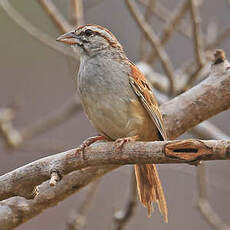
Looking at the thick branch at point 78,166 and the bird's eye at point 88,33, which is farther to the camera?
the bird's eye at point 88,33

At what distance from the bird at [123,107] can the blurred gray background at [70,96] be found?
283 centimetres

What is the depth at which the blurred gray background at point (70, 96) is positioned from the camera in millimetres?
7570

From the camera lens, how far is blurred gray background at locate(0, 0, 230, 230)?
757 cm

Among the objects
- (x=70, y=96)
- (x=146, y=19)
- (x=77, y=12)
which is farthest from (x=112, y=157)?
(x=70, y=96)

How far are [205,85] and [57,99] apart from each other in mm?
4909

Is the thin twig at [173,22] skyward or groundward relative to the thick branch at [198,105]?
skyward

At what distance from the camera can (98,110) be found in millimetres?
3912

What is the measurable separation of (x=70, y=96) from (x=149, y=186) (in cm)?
486

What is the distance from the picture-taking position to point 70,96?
28.8 feet

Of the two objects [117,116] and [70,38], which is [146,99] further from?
[70,38]

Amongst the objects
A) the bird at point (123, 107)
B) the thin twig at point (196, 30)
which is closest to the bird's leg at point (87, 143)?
the bird at point (123, 107)

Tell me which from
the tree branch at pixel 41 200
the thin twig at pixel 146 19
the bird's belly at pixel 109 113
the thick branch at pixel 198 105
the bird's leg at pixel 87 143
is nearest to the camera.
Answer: the bird's leg at pixel 87 143

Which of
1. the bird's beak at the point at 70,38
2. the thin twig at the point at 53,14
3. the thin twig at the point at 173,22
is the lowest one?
the bird's beak at the point at 70,38

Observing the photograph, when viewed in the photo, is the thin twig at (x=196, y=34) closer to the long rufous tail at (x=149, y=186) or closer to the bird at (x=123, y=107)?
the bird at (x=123, y=107)
